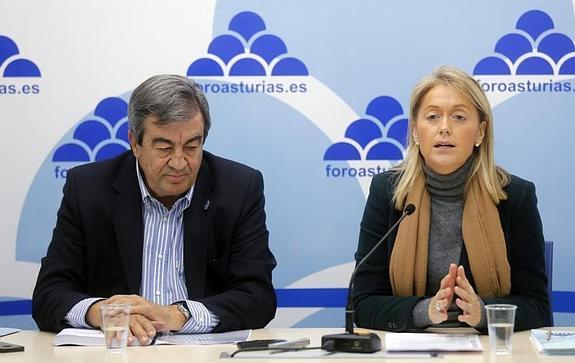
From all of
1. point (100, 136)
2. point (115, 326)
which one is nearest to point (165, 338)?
point (115, 326)

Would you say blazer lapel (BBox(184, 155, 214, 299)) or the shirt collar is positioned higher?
the shirt collar

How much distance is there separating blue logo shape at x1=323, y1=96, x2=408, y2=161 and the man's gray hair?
3.63 ft

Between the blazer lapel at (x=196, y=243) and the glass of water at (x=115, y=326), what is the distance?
734 millimetres

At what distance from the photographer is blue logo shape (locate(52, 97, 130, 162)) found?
4703mm

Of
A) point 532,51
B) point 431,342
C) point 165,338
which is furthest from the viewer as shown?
point 532,51

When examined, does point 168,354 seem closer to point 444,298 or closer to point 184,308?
point 184,308

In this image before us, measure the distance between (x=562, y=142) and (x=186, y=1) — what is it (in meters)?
1.84

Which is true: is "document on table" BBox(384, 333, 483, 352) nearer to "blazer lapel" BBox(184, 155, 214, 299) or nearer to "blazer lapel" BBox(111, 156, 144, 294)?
"blazer lapel" BBox(184, 155, 214, 299)

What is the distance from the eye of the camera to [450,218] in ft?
12.5

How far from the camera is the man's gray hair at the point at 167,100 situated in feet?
12.1

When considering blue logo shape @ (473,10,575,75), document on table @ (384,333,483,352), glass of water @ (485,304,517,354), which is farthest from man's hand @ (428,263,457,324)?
blue logo shape @ (473,10,575,75)

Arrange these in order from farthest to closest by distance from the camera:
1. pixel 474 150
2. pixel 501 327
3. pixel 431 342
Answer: pixel 474 150 → pixel 431 342 → pixel 501 327

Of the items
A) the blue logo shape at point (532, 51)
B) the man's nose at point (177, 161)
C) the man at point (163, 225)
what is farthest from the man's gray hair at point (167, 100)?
the blue logo shape at point (532, 51)

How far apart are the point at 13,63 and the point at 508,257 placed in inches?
96.6
